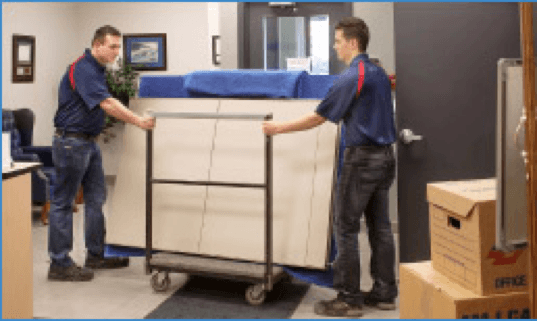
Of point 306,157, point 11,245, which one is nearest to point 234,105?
point 306,157

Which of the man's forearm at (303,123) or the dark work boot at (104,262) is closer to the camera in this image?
the man's forearm at (303,123)

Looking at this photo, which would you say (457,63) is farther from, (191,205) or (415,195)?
(191,205)

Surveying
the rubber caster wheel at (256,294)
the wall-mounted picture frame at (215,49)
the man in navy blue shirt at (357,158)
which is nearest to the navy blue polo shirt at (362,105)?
the man in navy blue shirt at (357,158)

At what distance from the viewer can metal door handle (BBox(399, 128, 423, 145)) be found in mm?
3037

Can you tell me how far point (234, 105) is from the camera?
3455mm

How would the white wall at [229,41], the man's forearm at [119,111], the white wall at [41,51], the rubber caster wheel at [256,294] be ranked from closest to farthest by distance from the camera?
the rubber caster wheel at [256,294], the man's forearm at [119,111], the white wall at [229,41], the white wall at [41,51]

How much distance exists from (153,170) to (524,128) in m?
2.41

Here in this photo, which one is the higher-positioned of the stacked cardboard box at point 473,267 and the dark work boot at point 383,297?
the stacked cardboard box at point 473,267

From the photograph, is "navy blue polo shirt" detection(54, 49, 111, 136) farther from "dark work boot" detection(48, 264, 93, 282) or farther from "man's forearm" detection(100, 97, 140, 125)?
"dark work boot" detection(48, 264, 93, 282)

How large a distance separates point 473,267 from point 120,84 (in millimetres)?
6081

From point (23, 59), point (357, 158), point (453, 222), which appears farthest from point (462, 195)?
point (23, 59)

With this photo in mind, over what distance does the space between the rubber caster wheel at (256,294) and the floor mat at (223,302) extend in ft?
0.08

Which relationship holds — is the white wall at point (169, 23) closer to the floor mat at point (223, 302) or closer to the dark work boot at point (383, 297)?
the floor mat at point (223, 302)

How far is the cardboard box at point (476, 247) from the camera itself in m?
1.79
